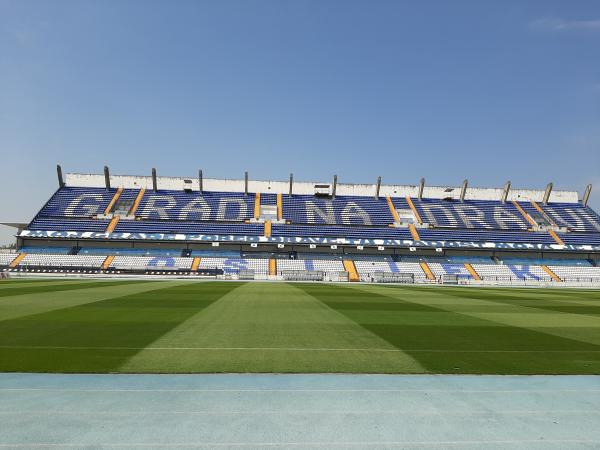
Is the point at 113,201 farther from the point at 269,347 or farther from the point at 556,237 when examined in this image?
the point at 556,237

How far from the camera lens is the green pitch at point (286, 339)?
7.85 metres

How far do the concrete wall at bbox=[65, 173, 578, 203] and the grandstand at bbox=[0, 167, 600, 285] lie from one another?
0.19 m

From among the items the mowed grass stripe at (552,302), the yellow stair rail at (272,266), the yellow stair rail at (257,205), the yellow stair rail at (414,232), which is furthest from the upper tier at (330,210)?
the mowed grass stripe at (552,302)

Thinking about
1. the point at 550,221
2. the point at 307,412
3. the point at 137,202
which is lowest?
the point at 307,412

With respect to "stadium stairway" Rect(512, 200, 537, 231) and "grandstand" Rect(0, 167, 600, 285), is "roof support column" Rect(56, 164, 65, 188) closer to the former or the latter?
"grandstand" Rect(0, 167, 600, 285)

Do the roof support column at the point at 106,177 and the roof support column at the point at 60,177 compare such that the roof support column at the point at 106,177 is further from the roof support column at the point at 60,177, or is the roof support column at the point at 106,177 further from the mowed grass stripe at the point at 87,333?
Answer: the mowed grass stripe at the point at 87,333

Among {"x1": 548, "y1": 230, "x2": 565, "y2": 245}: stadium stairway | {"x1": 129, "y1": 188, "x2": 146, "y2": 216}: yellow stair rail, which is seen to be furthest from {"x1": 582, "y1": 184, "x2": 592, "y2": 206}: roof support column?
{"x1": 129, "y1": 188, "x2": 146, "y2": 216}: yellow stair rail

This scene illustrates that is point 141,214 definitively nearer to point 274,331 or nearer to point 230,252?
point 230,252

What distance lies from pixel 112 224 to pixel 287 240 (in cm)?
2666

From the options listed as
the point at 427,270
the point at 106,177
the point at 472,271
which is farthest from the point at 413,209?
the point at 106,177

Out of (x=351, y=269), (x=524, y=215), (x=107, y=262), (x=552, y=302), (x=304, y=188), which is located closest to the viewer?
(x=552, y=302)

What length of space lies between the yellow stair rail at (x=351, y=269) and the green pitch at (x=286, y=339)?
107 ft

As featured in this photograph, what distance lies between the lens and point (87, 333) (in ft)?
34.6

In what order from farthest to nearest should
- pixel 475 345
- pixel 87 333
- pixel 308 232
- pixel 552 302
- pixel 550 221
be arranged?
pixel 550 221
pixel 308 232
pixel 552 302
pixel 87 333
pixel 475 345
